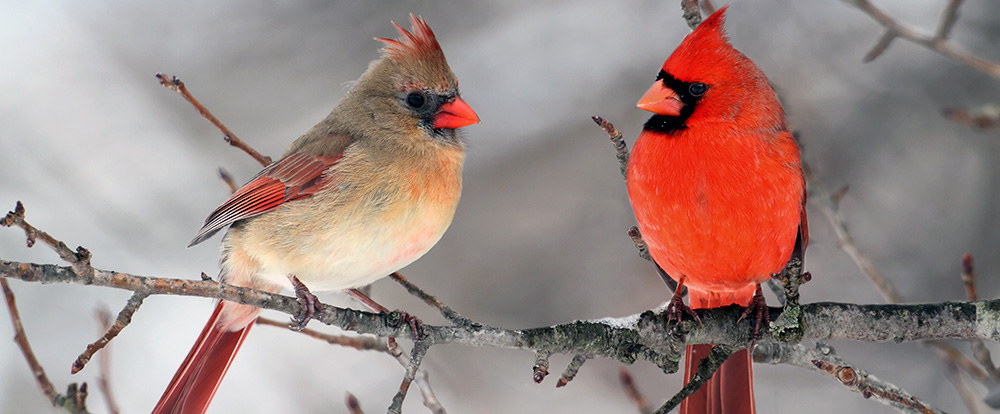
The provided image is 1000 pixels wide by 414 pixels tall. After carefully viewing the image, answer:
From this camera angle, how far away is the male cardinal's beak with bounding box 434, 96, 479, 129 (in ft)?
6.75

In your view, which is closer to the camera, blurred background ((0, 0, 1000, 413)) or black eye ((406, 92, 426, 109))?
black eye ((406, 92, 426, 109))

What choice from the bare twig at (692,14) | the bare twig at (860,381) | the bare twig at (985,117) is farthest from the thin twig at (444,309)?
the bare twig at (985,117)

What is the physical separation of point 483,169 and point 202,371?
69.4 inches

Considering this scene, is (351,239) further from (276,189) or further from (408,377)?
(408,377)

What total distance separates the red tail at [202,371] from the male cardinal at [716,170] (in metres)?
1.11

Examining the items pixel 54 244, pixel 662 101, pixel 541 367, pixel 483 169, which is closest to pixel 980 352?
pixel 662 101

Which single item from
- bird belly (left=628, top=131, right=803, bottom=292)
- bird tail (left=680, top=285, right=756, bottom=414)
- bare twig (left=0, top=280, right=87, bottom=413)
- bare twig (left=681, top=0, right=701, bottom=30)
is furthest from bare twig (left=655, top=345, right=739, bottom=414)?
bare twig (left=0, top=280, right=87, bottom=413)

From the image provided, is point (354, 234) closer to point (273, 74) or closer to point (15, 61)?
point (273, 74)

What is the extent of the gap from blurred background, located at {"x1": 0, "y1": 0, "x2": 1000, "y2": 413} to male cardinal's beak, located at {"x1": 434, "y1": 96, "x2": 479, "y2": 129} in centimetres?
139

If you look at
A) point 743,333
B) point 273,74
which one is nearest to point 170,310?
point 273,74

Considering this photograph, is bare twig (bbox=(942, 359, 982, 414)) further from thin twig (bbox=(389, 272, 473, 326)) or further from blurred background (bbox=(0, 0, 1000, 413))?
thin twig (bbox=(389, 272, 473, 326))

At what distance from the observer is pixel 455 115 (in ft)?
6.93

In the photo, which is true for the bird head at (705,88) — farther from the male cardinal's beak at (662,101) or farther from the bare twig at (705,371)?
the bare twig at (705,371)

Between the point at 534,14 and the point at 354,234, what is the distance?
2243mm
